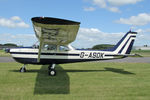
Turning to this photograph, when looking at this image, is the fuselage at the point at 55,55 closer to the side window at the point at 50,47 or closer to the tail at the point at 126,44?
the side window at the point at 50,47

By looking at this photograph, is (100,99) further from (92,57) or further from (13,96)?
(92,57)

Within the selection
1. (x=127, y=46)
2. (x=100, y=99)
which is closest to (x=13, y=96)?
(x=100, y=99)

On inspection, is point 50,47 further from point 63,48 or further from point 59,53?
point 63,48

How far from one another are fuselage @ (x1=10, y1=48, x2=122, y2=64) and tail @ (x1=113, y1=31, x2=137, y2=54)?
47cm

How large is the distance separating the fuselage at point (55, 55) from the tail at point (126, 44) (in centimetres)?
47

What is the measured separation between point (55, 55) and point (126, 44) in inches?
186

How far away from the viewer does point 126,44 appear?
11.5m

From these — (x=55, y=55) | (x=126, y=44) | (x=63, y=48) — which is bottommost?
(x=55, y=55)

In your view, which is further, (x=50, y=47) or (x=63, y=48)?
(x=63, y=48)

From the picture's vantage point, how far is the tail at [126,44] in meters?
11.4

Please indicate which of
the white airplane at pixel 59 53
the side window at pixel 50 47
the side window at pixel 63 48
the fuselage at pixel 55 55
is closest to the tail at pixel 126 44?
the white airplane at pixel 59 53

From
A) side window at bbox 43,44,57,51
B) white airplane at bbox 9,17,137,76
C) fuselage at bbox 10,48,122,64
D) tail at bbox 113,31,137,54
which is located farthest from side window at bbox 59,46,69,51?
tail at bbox 113,31,137,54

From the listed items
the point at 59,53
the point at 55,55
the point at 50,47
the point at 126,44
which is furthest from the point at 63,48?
the point at 126,44

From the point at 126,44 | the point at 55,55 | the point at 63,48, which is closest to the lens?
the point at 55,55
